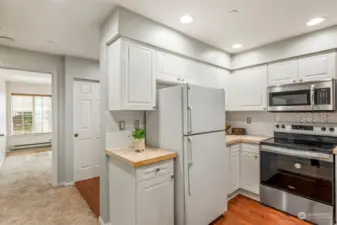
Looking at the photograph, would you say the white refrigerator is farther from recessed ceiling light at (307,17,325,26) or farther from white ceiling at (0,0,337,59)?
recessed ceiling light at (307,17,325,26)

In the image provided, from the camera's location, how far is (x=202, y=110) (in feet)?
7.15

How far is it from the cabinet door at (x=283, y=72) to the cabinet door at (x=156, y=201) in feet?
7.75

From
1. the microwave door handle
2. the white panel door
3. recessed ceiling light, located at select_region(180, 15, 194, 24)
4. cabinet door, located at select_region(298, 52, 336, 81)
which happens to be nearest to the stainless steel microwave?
the microwave door handle

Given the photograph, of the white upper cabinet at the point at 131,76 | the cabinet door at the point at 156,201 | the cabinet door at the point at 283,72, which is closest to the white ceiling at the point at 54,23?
the white upper cabinet at the point at 131,76

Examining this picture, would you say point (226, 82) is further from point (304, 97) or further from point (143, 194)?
Answer: point (143, 194)

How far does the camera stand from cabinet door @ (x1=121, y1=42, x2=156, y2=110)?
6.70 feet

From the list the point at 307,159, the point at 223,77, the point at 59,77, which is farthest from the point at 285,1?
the point at 59,77

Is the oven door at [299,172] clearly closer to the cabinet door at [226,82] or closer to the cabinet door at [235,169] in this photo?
the cabinet door at [235,169]

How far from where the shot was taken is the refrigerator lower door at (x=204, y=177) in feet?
6.64

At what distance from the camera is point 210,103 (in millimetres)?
2287

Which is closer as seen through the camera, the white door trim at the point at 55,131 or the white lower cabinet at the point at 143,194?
Answer: the white lower cabinet at the point at 143,194

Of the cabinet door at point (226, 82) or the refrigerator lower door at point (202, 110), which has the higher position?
the cabinet door at point (226, 82)

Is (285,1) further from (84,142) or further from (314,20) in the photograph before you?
(84,142)

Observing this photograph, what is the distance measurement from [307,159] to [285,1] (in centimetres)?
188
